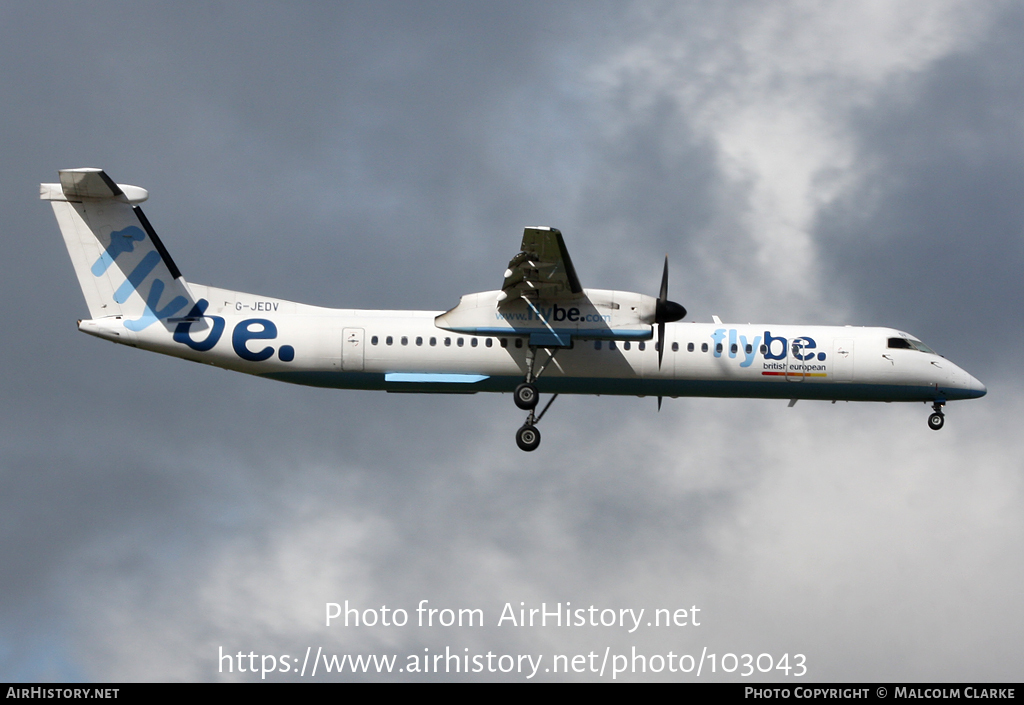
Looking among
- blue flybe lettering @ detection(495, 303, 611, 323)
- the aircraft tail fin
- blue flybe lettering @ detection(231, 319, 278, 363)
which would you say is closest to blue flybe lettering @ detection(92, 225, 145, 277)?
the aircraft tail fin

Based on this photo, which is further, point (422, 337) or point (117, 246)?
point (117, 246)

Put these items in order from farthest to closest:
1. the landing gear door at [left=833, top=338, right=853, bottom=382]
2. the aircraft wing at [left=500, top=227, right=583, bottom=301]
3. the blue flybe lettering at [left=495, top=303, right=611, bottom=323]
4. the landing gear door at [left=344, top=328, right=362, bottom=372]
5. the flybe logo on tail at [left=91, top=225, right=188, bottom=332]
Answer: the landing gear door at [left=833, top=338, right=853, bottom=382] < the flybe logo on tail at [left=91, top=225, right=188, bottom=332] < the landing gear door at [left=344, top=328, right=362, bottom=372] < the blue flybe lettering at [left=495, top=303, right=611, bottom=323] < the aircraft wing at [left=500, top=227, right=583, bottom=301]

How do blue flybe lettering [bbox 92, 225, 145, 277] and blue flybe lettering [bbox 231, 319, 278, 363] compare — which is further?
blue flybe lettering [bbox 92, 225, 145, 277]

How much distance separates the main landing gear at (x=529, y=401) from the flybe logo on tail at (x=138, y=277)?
8.61m

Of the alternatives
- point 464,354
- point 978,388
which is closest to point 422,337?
point 464,354

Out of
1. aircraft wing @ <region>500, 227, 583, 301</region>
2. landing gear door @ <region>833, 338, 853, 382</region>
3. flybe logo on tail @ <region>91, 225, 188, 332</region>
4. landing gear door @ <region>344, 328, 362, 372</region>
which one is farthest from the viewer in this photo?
landing gear door @ <region>833, 338, 853, 382</region>

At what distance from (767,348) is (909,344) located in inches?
157

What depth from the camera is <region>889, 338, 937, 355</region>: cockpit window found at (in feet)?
98.1

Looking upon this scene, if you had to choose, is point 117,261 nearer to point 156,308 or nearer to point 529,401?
point 156,308

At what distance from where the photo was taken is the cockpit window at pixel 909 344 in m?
29.9

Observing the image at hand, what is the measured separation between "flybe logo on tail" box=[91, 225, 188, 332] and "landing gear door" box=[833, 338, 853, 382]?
1635cm

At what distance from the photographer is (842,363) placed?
29422mm

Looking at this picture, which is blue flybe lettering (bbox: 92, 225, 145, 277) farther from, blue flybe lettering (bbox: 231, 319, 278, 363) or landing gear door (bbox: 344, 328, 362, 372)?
landing gear door (bbox: 344, 328, 362, 372)

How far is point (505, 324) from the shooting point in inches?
1085
